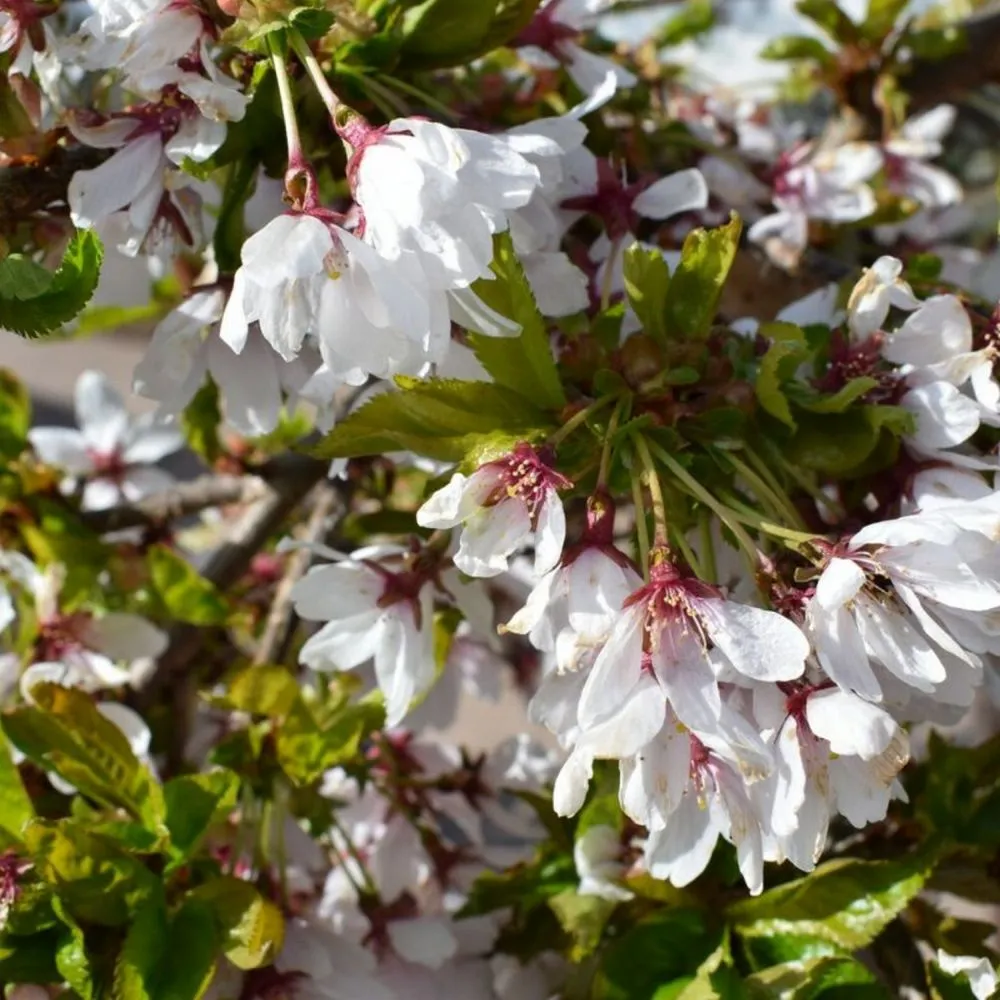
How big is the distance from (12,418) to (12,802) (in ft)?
1.31

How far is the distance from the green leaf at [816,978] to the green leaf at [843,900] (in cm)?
1

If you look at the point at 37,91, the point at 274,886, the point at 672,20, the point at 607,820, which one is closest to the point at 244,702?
the point at 274,886

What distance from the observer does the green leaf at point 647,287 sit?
1.61 feet

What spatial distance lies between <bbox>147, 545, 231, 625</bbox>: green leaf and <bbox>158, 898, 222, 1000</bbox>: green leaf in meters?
0.28

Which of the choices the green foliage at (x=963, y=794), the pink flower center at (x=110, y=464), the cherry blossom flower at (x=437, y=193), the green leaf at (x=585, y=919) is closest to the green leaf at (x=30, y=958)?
the green leaf at (x=585, y=919)

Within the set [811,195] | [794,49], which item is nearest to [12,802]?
[811,195]

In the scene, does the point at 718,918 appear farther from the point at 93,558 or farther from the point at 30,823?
the point at 93,558

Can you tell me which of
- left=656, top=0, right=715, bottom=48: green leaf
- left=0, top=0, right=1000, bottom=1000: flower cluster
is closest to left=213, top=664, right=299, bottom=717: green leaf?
left=0, top=0, right=1000, bottom=1000: flower cluster

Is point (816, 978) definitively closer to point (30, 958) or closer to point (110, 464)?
point (30, 958)

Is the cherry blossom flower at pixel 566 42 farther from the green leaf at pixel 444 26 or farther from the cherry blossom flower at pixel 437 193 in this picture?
the cherry blossom flower at pixel 437 193

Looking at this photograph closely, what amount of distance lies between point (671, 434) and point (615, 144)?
337mm

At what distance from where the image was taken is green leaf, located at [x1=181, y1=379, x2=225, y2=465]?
0.80 m

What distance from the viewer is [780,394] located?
48cm

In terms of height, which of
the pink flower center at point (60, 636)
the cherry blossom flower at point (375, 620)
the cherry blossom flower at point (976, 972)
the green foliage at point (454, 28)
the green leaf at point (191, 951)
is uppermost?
the green foliage at point (454, 28)
